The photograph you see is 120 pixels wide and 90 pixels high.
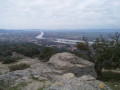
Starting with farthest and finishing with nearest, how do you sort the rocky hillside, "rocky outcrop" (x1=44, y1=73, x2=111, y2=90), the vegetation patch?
1. the vegetation patch
2. the rocky hillside
3. "rocky outcrop" (x1=44, y1=73, x2=111, y2=90)

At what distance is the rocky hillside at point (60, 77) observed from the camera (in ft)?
15.8

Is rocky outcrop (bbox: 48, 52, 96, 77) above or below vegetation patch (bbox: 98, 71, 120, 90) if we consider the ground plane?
above

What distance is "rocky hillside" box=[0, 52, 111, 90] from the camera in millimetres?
4824

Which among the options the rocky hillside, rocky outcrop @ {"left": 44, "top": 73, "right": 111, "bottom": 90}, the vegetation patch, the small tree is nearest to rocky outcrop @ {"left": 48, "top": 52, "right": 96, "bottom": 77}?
the rocky hillside

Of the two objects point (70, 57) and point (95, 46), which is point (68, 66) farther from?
point (95, 46)

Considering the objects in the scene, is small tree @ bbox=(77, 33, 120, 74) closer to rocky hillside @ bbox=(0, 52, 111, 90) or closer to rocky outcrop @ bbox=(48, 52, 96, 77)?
rocky outcrop @ bbox=(48, 52, 96, 77)

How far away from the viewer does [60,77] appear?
19.3 feet

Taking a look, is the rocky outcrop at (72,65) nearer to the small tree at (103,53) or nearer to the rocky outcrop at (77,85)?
the rocky outcrop at (77,85)

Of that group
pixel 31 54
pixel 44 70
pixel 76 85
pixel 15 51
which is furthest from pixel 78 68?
pixel 15 51

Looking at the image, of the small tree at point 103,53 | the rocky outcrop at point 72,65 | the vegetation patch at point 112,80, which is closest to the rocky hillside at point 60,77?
the rocky outcrop at point 72,65

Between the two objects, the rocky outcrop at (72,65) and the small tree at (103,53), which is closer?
the rocky outcrop at (72,65)

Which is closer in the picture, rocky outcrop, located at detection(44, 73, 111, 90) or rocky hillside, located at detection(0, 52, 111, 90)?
rocky outcrop, located at detection(44, 73, 111, 90)

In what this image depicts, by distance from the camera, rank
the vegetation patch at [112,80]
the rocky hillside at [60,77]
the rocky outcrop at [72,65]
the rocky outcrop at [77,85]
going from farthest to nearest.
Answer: the rocky outcrop at [72,65]
the vegetation patch at [112,80]
the rocky hillside at [60,77]
the rocky outcrop at [77,85]

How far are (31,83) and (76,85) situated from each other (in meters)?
2.65
